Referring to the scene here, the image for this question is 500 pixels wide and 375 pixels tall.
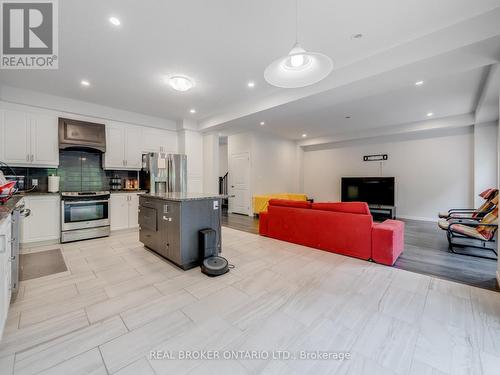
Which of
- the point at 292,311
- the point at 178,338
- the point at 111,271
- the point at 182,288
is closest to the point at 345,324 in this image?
the point at 292,311

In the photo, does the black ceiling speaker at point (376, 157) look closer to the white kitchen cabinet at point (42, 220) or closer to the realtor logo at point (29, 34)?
the realtor logo at point (29, 34)

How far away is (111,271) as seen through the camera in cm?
290

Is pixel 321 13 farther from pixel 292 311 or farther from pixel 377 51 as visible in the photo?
pixel 292 311

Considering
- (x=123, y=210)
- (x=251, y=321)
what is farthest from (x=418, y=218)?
(x=123, y=210)

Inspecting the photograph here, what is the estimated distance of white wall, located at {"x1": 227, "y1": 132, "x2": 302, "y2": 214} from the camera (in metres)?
7.48

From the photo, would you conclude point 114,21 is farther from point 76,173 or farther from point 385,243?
point 385,243

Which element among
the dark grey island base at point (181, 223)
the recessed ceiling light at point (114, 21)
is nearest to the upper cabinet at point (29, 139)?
the dark grey island base at point (181, 223)

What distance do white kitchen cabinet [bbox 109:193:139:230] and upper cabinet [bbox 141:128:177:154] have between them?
52.6 inches

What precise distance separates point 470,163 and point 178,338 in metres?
8.03

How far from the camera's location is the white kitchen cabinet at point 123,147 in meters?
5.01

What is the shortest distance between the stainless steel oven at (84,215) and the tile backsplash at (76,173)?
30.8 inches

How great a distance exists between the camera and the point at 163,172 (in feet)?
17.5

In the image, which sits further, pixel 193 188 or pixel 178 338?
pixel 193 188

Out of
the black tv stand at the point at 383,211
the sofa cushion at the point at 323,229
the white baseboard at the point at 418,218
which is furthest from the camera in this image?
the black tv stand at the point at 383,211
